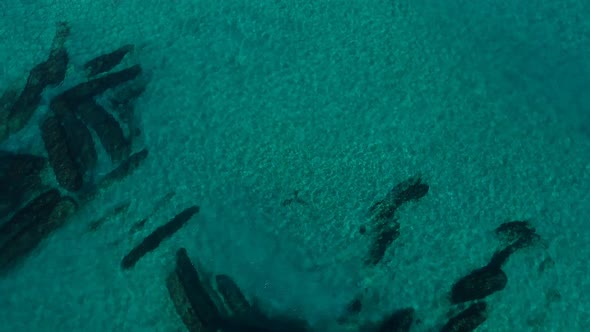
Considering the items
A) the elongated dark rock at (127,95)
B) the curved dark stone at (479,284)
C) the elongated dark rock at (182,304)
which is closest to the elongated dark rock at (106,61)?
the elongated dark rock at (127,95)

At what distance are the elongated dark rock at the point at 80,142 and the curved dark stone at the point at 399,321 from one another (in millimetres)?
4507

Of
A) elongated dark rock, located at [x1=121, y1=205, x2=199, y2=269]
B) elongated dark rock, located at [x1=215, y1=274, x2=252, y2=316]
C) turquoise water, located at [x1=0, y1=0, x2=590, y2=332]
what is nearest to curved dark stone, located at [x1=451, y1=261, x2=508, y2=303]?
turquoise water, located at [x1=0, y1=0, x2=590, y2=332]

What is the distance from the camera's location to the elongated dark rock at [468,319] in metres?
5.54

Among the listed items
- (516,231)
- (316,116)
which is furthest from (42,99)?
(516,231)

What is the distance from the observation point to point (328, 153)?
6.74 m

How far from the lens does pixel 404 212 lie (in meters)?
6.27

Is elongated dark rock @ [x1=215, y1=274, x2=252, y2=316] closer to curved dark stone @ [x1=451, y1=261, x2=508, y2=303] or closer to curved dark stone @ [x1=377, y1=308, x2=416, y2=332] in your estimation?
curved dark stone @ [x1=377, y1=308, x2=416, y2=332]

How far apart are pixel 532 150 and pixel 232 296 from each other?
457 cm

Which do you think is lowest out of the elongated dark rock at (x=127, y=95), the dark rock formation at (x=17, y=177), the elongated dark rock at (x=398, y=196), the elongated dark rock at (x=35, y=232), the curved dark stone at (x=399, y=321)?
the curved dark stone at (x=399, y=321)

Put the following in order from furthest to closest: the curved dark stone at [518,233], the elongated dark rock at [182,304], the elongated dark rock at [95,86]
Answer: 1. the elongated dark rock at [95,86]
2. the curved dark stone at [518,233]
3. the elongated dark rock at [182,304]

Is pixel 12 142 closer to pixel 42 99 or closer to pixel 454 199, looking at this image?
pixel 42 99

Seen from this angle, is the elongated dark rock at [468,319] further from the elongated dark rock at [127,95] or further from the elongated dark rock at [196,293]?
the elongated dark rock at [127,95]

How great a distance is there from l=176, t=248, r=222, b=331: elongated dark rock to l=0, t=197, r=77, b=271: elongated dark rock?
5.61 feet

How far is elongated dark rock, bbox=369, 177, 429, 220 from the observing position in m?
6.29
